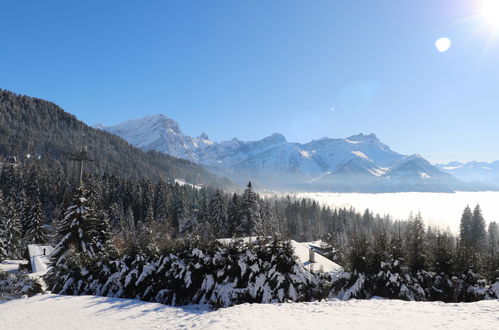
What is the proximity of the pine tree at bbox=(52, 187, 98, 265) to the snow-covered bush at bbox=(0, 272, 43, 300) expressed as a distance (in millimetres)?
4707

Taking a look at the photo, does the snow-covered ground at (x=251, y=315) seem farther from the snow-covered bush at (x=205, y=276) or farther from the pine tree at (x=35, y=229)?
the pine tree at (x=35, y=229)

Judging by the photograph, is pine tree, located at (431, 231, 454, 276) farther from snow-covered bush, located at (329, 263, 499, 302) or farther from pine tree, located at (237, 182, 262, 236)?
pine tree, located at (237, 182, 262, 236)

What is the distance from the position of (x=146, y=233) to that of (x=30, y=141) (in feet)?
676

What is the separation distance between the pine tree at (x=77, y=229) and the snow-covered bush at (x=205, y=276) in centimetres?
638

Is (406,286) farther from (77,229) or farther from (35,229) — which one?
(35,229)

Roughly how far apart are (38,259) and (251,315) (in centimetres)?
4022

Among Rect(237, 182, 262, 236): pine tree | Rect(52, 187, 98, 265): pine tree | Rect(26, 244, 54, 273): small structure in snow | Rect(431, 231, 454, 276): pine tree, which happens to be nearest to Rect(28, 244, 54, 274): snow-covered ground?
Rect(26, 244, 54, 273): small structure in snow

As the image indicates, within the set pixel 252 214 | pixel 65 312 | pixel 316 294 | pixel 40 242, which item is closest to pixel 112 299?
pixel 65 312

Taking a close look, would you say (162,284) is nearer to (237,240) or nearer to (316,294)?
(237,240)

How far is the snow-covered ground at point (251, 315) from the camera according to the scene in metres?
11.2

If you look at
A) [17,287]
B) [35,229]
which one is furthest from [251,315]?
[35,229]

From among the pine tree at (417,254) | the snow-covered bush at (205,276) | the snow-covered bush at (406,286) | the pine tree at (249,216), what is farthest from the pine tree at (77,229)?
the pine tree at (249,216)

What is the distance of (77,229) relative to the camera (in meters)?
24.5

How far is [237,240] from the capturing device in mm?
18344
